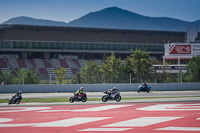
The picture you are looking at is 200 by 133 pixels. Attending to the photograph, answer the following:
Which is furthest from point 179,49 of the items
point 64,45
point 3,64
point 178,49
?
point 3,64

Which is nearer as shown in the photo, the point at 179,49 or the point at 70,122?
the point at 70,122

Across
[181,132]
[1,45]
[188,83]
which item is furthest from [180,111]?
[1,45]

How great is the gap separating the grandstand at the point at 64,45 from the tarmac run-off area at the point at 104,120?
1840 inches

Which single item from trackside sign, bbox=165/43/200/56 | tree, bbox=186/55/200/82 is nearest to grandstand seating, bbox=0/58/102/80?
trackside sign, bbox=165/43/200/56

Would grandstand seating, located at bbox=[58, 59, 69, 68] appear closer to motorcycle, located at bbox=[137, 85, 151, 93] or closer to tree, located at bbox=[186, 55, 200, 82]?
tree, located at bbox=[186, 55, 200, 82]

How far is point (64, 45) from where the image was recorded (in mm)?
77188

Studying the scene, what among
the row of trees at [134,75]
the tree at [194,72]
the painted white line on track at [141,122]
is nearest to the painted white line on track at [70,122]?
the painted white line on track at [141,122]

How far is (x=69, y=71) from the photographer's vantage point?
239 ft

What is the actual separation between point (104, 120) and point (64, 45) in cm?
5947

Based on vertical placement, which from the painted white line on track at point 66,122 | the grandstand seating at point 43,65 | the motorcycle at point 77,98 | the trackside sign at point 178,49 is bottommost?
the painted white line on track at point 66,122

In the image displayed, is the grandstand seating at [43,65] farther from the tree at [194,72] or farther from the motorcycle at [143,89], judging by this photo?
the motorcycle at [143,89]

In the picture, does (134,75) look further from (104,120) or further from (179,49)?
(179,49)

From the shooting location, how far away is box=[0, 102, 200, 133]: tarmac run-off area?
16062 mm

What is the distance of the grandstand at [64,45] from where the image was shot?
72.1 m
